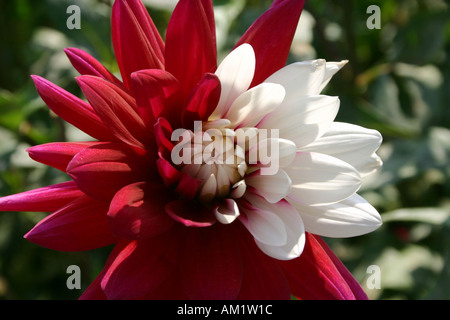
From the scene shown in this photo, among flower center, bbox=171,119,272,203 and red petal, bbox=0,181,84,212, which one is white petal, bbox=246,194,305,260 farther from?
red petal, bbox=0,181,84,212

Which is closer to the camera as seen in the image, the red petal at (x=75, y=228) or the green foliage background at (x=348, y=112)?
the red petal at (x=75, y=228)

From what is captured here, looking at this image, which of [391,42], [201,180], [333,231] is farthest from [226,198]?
[391,42]

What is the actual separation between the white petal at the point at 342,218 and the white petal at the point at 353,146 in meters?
0.05

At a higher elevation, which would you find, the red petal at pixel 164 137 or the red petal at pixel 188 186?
the red petal at pixel 164 137

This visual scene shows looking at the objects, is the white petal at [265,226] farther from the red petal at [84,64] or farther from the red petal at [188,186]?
the red petal at [84,64]

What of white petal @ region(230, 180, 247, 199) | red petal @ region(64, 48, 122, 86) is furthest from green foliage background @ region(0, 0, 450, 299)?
white petal @ region(230, 180, 247, 199)

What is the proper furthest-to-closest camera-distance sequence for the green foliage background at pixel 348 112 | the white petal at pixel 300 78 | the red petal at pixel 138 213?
the green foliage background at pixel 348 112 → the white petal at pixel 300 78 → the red petal at pixel 138 213

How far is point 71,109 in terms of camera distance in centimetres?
77

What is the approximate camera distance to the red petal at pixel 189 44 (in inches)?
30.7

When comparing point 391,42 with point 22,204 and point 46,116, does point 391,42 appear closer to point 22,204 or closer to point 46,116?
point 46,116

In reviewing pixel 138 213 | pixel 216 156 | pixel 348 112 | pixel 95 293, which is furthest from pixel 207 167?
pixel 348 112

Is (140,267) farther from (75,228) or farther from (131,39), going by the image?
(131,39)

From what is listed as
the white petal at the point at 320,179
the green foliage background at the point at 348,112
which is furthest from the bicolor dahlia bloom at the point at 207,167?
the green foliage background at the point at 348,112

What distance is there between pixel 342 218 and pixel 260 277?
0.14m
